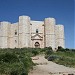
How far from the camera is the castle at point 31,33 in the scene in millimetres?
57344

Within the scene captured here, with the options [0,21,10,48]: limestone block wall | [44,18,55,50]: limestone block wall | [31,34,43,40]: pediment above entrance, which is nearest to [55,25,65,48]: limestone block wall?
[44,18,55,50]: limestone block wall

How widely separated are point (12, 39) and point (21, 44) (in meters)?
4.29

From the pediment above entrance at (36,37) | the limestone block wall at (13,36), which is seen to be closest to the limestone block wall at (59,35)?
the pediment above entrance at (36,37)

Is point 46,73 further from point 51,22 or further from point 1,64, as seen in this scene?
point 51,22

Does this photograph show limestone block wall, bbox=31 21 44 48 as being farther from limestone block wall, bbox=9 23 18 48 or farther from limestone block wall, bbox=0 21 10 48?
limestone block wall, bbox=0 21 10 48

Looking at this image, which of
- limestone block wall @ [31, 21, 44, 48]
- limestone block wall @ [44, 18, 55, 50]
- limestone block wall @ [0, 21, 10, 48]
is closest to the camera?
limestone block wall @ [44, 18, 55, 50]

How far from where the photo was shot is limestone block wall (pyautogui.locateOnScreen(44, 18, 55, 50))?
57.7 metres

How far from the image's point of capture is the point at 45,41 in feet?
192

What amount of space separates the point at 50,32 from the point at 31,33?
4576 mm

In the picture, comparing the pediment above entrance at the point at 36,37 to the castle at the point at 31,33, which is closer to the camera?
the castle at the point at 31,33

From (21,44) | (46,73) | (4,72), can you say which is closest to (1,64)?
(4,72)

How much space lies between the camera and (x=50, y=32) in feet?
191

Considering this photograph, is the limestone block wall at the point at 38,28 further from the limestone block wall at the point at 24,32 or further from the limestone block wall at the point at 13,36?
the limestone block wall at the point at 13,36

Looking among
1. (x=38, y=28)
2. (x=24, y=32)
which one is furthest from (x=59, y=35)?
(x=24, y=32)
